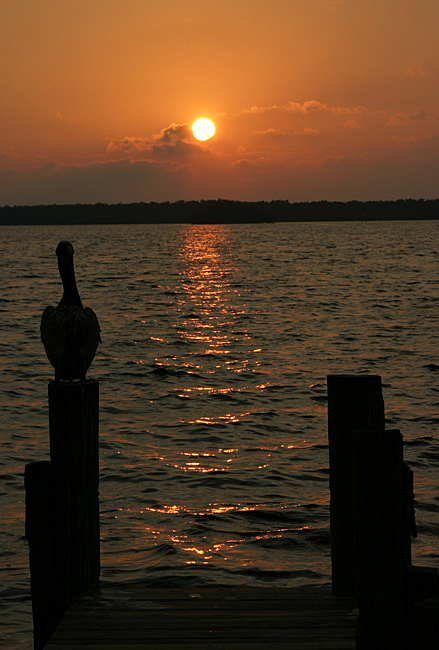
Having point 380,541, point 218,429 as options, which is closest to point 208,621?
point 380,541

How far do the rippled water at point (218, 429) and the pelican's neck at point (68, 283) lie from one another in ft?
9.01

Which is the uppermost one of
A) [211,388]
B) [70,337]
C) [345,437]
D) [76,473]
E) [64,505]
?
[70,337]

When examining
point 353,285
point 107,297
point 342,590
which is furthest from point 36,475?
point 353,285

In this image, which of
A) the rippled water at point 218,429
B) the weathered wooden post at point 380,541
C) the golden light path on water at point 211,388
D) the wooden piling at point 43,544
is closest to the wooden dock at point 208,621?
the wooden piling at point 43,544

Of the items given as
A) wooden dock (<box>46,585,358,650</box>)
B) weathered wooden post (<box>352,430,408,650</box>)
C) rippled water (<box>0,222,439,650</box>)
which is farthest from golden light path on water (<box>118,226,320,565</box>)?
weathered wooden post (<box>352,430,408,650</box>)

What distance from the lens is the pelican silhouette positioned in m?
5.40

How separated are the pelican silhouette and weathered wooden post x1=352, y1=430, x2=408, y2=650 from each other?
7.04 feet

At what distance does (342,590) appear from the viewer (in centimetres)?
544

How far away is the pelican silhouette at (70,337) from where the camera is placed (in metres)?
5.40

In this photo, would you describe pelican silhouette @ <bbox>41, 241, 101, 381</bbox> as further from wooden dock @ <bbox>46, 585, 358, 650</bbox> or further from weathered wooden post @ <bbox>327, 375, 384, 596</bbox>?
weathered wooden post @ <bbox>327, 375, 384, 596</bbox>

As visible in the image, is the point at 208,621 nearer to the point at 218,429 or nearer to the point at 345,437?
the point at 345,437

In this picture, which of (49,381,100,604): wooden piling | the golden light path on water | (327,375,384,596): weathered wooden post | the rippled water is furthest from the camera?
the golden light path on water

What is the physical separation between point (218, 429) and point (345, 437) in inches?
344

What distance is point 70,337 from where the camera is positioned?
18.0ft
